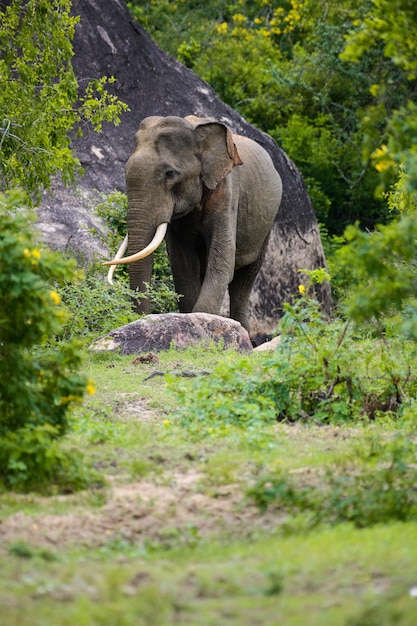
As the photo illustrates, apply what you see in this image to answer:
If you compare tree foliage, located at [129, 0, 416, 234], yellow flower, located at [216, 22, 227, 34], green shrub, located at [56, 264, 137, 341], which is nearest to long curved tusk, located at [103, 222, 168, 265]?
green shrub, located at [56, 264, 137, 341]

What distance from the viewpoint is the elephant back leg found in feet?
57.9

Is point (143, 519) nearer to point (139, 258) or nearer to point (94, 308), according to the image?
point (94, 308)

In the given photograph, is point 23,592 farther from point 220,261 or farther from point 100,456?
point 220,261

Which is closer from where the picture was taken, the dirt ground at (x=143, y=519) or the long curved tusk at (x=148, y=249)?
the dirt ground at (x=143, y=519)

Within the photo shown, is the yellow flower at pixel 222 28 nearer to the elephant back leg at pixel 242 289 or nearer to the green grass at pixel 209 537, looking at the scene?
the elephant back leg at pixel 242 289

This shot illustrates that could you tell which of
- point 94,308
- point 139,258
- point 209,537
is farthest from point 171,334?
point 209,537

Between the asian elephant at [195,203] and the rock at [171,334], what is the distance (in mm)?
979

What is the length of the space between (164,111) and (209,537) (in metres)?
16.4

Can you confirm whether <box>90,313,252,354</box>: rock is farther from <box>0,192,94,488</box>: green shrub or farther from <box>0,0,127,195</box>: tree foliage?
<box>0,192,94,488</box>: green shrub

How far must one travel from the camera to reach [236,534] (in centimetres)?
565

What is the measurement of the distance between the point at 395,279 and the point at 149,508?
171 centimetres

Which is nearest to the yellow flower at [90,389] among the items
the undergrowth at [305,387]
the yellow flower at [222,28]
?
the undergrowth at [305,387]

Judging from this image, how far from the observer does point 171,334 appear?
43.0 feet

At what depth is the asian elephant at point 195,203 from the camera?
14.0m
